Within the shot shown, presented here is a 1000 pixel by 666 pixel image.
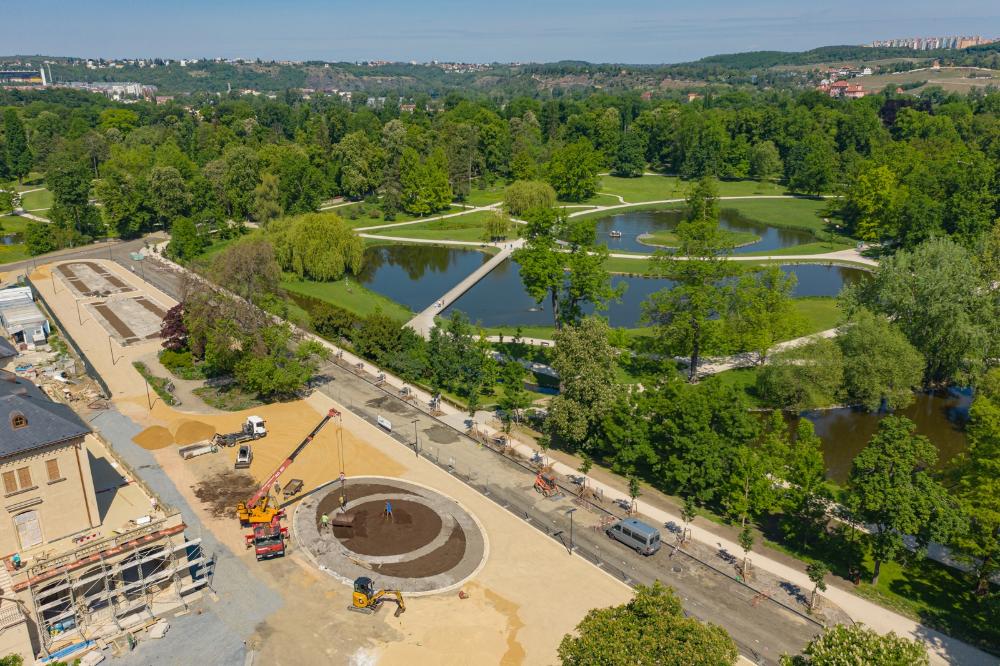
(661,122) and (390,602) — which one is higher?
(661,122)

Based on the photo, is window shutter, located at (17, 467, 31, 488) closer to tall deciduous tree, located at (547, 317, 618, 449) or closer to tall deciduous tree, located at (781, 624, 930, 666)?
tall deciduous tree, located at (547, 317, 618, 449)

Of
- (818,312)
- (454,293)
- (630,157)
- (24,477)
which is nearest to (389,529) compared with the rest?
(24,477)

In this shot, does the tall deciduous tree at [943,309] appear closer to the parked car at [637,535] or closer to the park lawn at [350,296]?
the parked car at [637,535]

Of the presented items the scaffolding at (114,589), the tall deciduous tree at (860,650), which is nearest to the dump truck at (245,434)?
the scaffolding at (114,589)

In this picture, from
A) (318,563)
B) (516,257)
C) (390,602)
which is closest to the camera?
(390,602)

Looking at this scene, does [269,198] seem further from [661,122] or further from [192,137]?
[661,122]

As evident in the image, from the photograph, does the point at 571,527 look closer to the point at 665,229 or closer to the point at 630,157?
the point at 665,229

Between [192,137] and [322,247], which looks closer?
[322,247]

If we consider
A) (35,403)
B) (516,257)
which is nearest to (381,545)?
(35,403)
